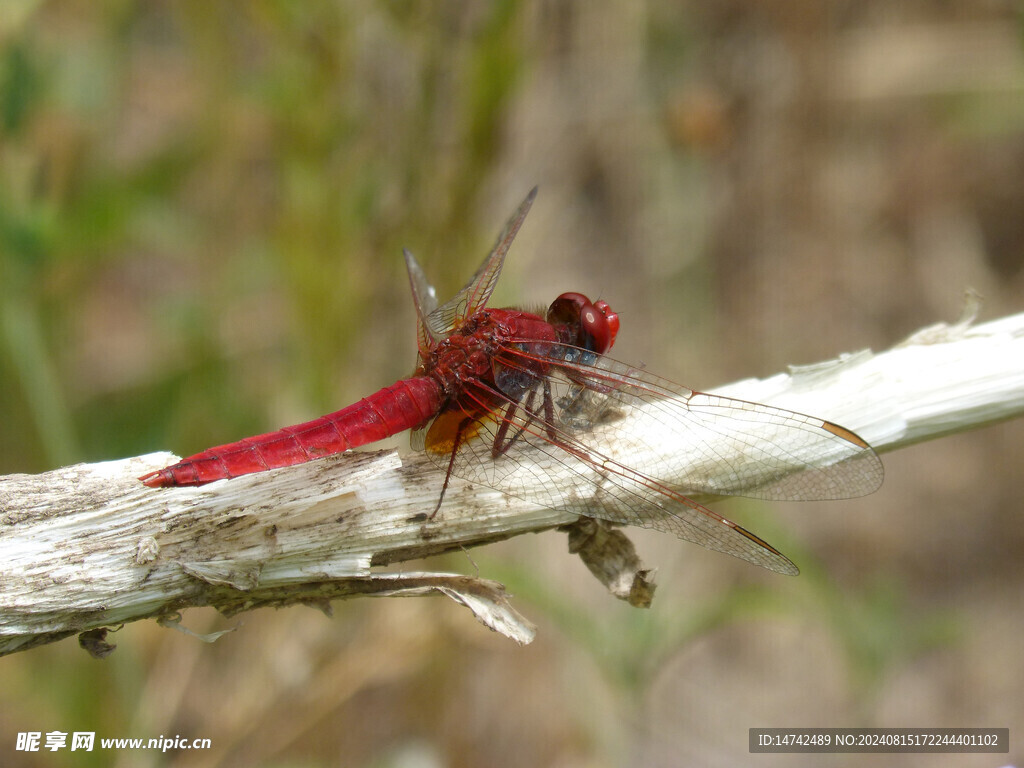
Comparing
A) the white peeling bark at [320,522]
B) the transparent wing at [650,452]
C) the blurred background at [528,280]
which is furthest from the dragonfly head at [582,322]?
the blurred background at [528,280]

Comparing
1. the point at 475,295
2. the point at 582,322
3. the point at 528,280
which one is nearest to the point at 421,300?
the point at 475,295

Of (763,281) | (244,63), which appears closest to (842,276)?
(763,281)

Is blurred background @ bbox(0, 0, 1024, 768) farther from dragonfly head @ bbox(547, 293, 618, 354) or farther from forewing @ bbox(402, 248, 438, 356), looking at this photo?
dragonfly head @ bbox(547, 293, 618, 354)

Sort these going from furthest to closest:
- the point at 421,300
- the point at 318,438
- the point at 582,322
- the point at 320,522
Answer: the point at 421,300 < the point at 582,322 < the point at 318,438 < the point at 320,522

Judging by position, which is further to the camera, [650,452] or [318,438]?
[318,438]

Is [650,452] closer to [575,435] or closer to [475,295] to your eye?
[575,435]

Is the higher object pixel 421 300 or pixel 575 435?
pixel 421 300

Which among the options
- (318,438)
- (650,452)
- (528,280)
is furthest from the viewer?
(528,280)

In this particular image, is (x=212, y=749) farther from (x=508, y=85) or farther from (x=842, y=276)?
(x=842, y=276)
